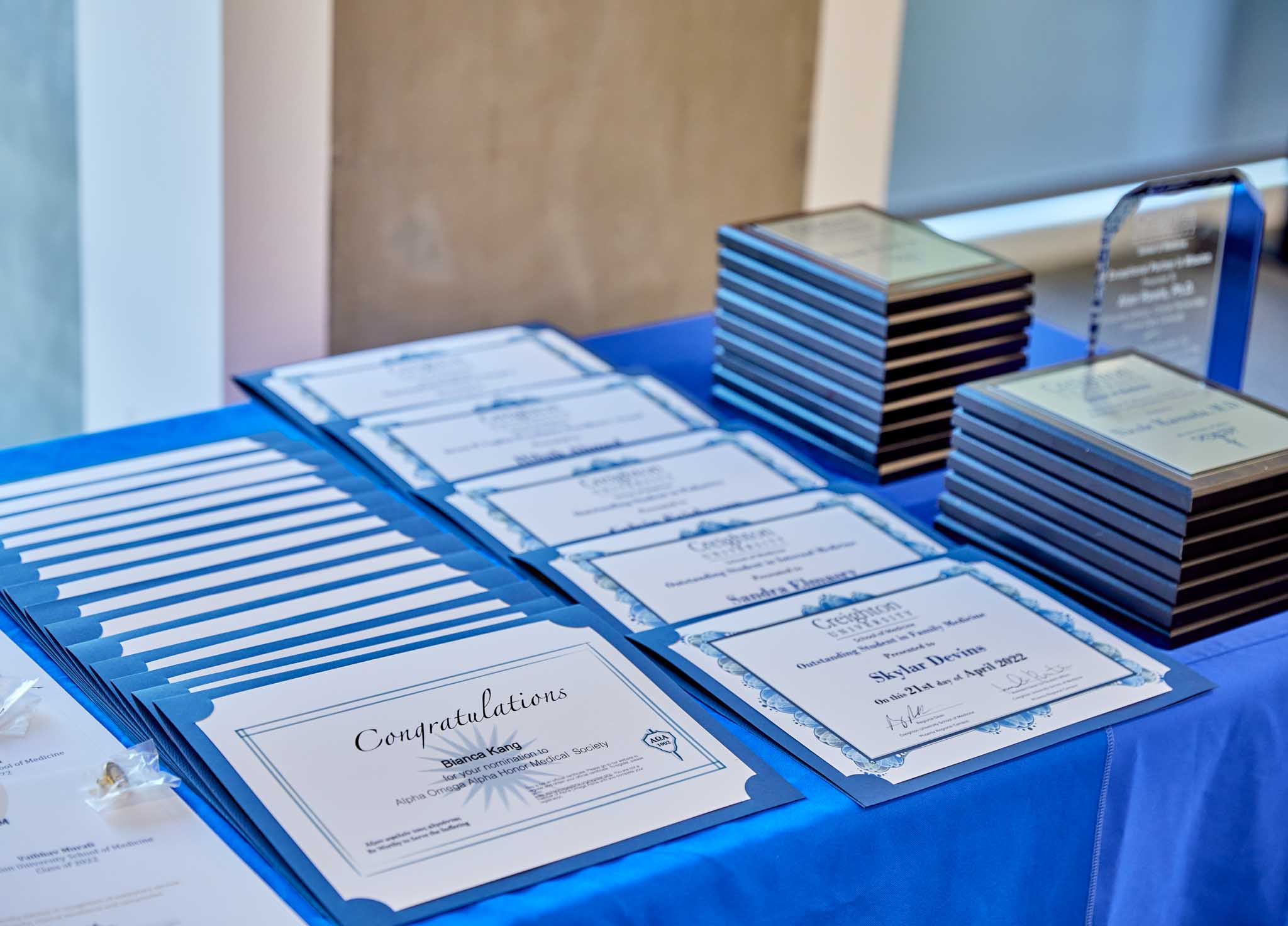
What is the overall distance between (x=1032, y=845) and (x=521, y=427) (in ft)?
2.18

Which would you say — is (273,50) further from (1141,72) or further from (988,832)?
(1141,72)

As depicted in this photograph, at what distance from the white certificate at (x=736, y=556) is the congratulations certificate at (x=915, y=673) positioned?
0.03m

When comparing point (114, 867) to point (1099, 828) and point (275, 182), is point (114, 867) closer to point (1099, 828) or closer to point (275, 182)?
point (1099, 828)

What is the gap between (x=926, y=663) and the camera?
113 centimetres

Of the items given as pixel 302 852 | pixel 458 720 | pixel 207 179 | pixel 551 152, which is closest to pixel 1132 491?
pixel 458 720

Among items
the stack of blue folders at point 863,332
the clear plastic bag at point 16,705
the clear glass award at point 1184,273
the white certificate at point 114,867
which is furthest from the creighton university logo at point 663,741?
the clear glass award at point 1184,273

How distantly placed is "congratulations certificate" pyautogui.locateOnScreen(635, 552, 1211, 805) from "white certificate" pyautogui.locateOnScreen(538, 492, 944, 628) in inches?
1.1

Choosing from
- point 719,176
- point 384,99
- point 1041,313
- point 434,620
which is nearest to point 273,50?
point 384,99

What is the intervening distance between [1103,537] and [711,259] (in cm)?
100

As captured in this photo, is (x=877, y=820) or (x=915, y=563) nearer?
(x=877, y=820)

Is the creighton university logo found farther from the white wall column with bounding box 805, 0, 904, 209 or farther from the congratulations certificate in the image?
the white wall column with bounding box 805, 0, 904, 209

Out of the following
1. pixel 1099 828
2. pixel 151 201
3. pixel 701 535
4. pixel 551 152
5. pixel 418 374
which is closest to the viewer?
pixel 1099 828

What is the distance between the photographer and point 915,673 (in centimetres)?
112
